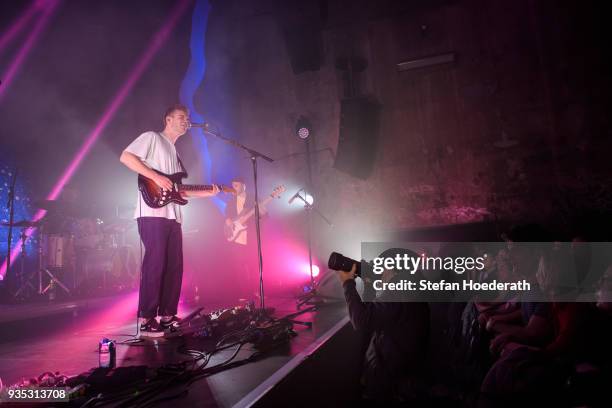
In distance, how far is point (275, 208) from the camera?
7.84 m

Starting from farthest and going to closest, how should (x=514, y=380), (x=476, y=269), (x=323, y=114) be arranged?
(x=323, y=114), (x=476, y=269), (x=514, y=380)

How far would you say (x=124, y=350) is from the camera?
273cm

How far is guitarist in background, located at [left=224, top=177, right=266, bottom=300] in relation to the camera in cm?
634

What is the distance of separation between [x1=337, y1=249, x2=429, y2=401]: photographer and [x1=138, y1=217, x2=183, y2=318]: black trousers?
149 cm

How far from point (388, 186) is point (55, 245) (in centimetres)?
588

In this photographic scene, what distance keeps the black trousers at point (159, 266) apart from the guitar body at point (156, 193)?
14 cm

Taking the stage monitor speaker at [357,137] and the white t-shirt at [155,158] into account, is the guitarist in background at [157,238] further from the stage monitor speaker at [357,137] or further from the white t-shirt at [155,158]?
the stage monitor speaker at [357,137]

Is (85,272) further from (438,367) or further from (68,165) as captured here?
(438,367)

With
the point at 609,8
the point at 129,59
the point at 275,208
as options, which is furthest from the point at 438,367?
the point at 129,59

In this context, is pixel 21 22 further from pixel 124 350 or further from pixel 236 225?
pixel 124 350

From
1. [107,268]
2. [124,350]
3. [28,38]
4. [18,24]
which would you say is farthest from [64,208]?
[124,350]

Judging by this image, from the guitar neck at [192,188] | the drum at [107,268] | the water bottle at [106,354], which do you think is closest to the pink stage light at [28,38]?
the drum at [107,268]

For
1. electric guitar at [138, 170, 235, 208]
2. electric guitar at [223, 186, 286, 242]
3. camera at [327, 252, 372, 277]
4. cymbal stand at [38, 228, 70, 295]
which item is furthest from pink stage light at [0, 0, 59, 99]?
camera at [327, 252, 372, 277]

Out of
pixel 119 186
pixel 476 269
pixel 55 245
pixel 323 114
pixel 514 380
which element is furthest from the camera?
pixel 119 186
